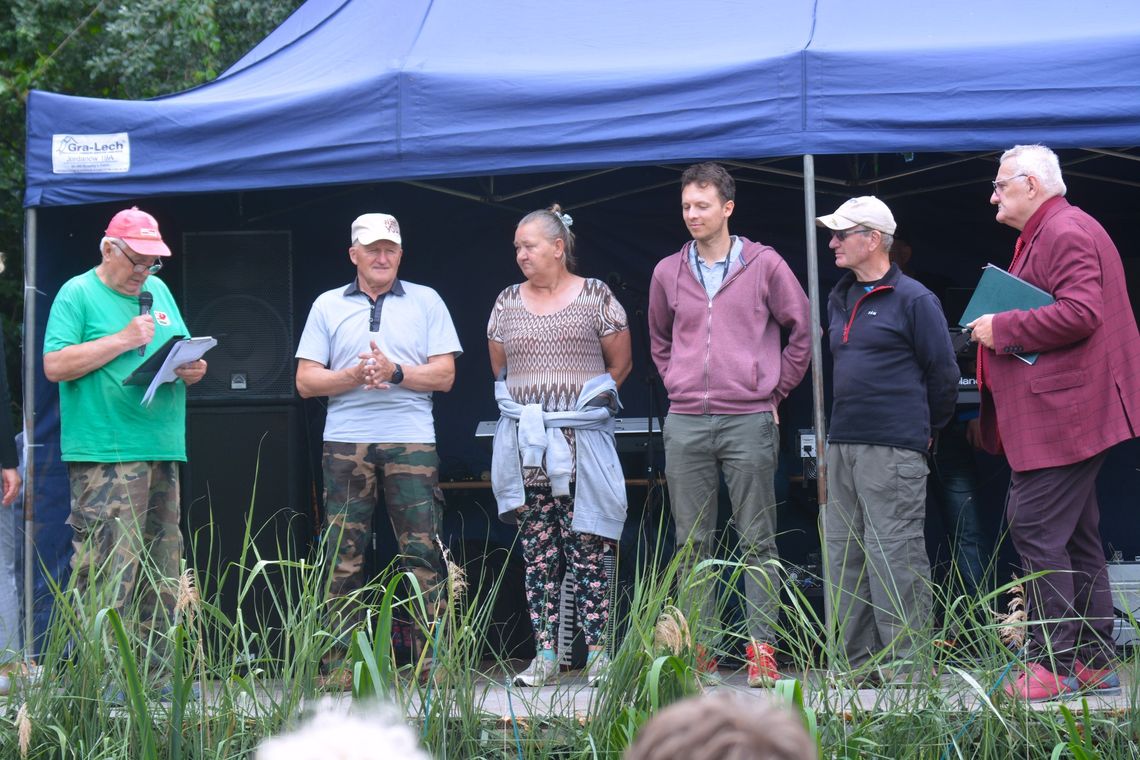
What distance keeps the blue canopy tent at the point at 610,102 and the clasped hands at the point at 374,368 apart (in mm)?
606

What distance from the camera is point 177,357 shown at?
166 inches

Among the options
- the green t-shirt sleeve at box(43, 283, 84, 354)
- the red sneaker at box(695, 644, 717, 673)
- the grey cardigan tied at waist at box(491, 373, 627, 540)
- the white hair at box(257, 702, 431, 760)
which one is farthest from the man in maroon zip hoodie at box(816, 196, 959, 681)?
the white hair at box(257, 702, 431, 760)

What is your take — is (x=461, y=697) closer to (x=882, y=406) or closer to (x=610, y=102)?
(x=882, y=406)

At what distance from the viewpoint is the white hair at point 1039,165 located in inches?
152

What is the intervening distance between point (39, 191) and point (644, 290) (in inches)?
105

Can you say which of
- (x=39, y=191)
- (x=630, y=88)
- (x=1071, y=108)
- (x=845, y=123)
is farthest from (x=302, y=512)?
(x=1071, y=108)

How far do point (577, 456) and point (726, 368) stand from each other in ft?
2.02

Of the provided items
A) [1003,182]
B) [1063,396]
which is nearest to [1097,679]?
[1063,396]

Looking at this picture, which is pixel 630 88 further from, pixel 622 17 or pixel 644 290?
pixel 644 290

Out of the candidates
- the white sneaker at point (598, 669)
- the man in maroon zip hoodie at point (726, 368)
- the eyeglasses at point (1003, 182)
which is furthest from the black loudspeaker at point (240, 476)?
the eyeglasses at point (1003, 182)

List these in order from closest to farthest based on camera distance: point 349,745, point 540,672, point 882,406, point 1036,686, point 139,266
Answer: point 349,745
point 1036,686
point 540,672
point 882,406
point 139,266

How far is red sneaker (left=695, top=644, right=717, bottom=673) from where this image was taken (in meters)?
2.92

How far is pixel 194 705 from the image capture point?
2.92 metres

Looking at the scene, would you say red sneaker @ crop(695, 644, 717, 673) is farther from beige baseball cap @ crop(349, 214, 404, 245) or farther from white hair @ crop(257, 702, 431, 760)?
beige baseball cap @ crop(349, 214, 404, 245)
